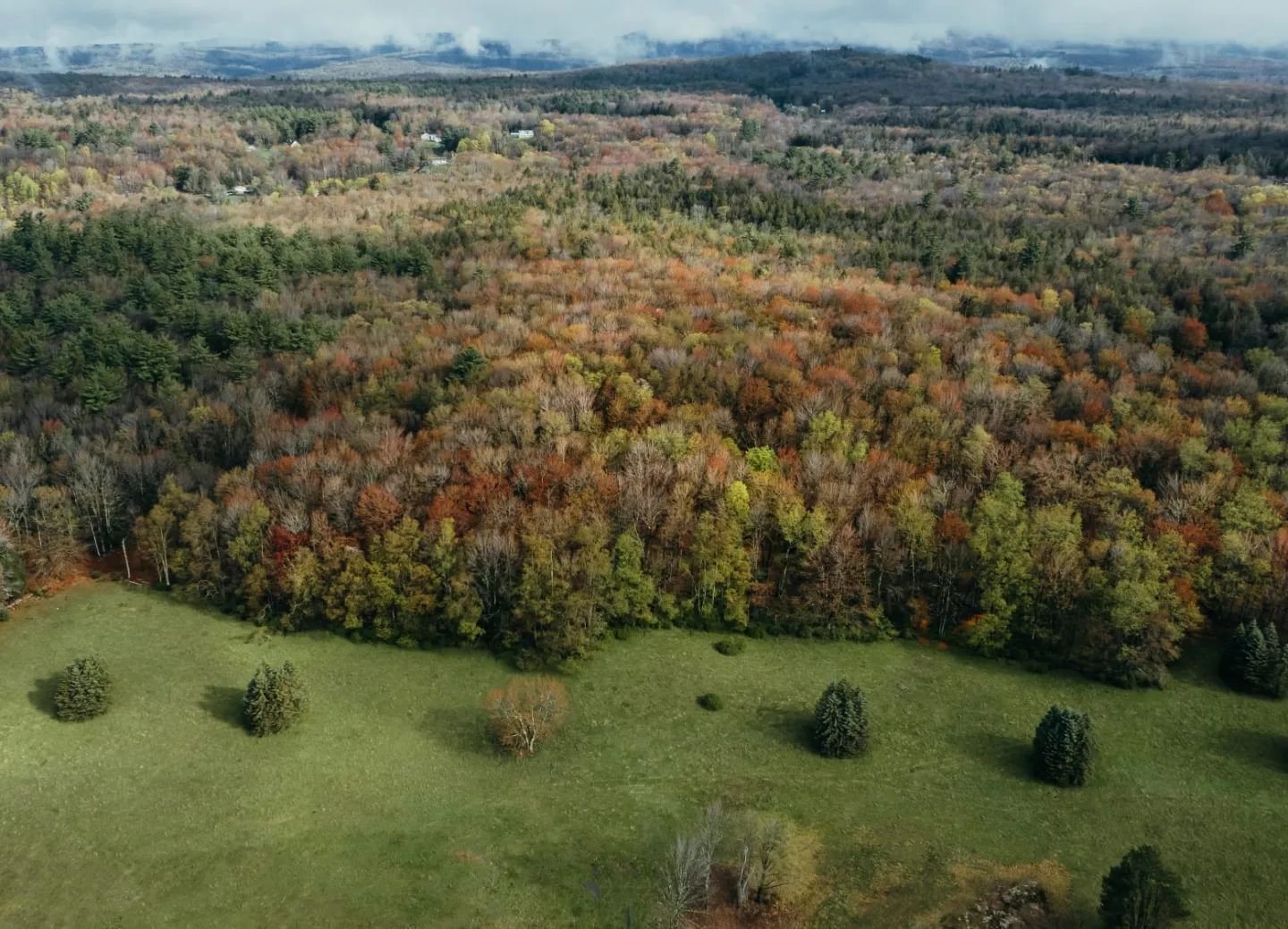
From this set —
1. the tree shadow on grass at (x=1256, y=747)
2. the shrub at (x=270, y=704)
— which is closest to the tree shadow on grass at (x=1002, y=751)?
the tree shadow on grass at (x=1256, y=747)

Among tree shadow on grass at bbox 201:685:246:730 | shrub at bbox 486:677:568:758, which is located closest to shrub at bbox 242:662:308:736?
tree shadow on grass at bbox 201:685:246:730

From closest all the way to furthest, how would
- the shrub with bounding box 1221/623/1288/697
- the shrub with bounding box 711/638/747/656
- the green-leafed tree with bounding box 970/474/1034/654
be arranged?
1. the shrub with bounding box 1221/623/1288/697
2. the green-leafed tree with bounding box 970/474/1034/654
3. the shrub with bounding box 711/638/747/656

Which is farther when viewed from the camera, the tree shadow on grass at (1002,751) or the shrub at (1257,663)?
the shrub at (1257,663)

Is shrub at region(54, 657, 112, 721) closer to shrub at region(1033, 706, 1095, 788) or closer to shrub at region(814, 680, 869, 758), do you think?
shrub at region(814, 680, 869, 758)

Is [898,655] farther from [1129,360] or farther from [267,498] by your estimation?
[267,498]

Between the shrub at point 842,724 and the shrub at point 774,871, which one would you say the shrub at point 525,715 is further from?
the shrub at point 842,724

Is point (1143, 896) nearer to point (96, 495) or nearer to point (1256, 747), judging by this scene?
point (1256, 747)
